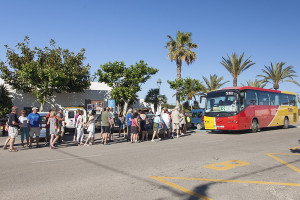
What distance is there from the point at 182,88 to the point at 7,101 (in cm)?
1555

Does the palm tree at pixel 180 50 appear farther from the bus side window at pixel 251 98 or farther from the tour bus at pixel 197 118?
the bus side window at pixel 251 98

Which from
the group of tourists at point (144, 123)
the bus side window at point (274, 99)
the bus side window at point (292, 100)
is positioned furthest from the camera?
the bus side window at point (292, 100)

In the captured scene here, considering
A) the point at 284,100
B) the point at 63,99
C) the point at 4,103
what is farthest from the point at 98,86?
the point at 284,100

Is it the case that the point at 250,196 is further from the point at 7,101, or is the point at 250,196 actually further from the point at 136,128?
the point at 7,101

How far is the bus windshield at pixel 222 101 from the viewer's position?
16.9m

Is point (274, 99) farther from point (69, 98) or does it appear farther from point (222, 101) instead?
point (69, 98)

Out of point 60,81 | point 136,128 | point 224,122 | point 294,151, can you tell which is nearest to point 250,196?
point 294,151

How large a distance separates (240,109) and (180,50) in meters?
11.8

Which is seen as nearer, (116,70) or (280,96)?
(280,96)

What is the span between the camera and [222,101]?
17.4 m

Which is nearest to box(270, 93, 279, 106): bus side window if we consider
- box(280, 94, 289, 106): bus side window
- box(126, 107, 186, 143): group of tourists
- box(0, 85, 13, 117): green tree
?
box(280, 94, 289, 106): bus side window

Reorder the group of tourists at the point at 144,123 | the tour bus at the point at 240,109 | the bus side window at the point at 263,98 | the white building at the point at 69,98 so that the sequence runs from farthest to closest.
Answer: the white building at the point at 69,98, the bus side window at the point at 263,98, the tour bus at the point at 240,109, the group of tourists at the point at 144,123

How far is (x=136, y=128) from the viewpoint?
12906 mm

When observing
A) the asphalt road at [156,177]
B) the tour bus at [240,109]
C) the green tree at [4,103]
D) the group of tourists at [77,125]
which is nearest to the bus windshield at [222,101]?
the tour bus at [240,109]
